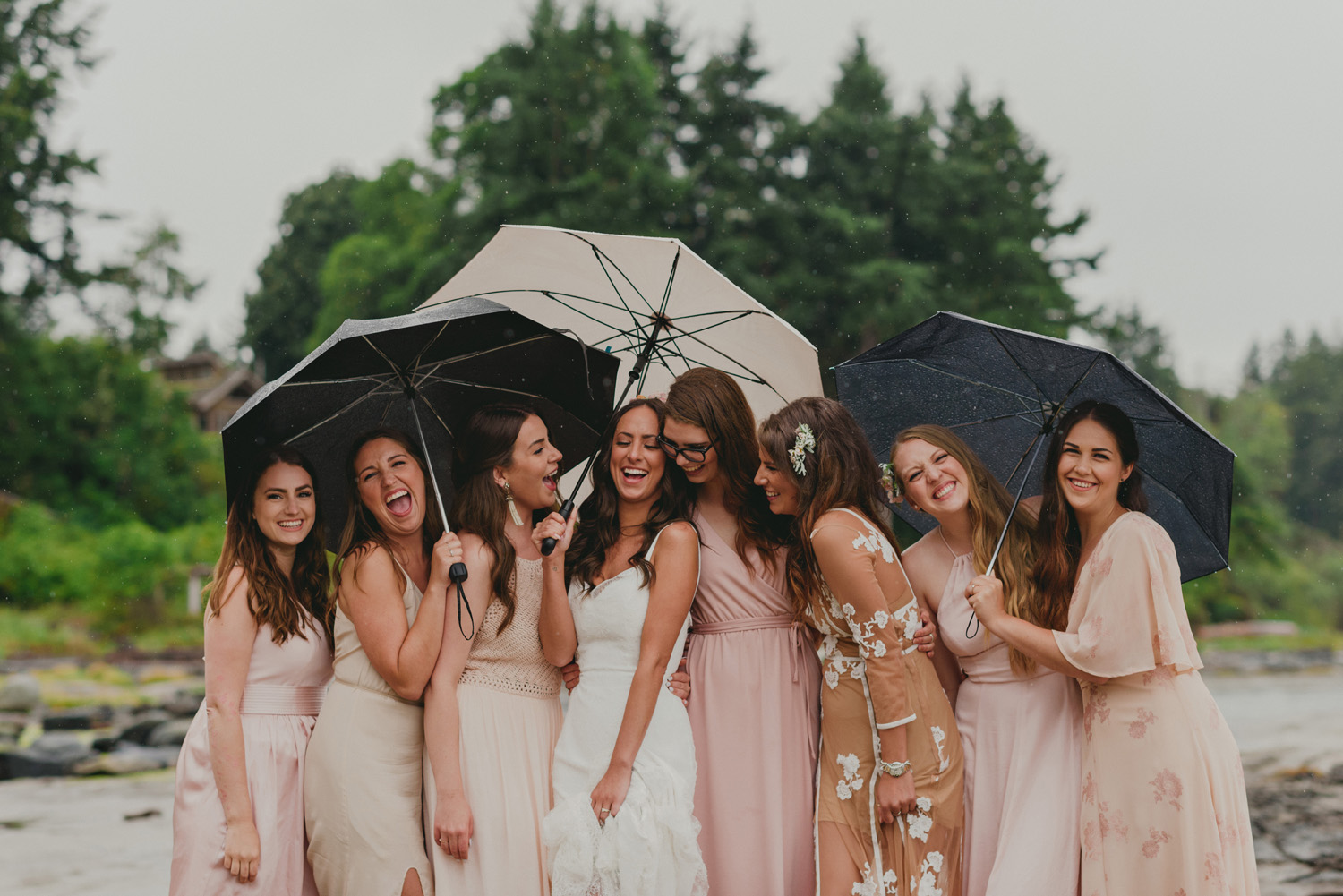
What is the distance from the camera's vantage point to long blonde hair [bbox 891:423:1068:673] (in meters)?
4.23

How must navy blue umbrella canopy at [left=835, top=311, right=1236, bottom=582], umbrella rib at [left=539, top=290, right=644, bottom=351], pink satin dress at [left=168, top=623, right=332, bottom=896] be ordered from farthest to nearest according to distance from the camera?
umbrella rib at [left=539, top=290, right=644, bottom=351], navy blue umbrella canopy at [left=835, top=311, right=1236, bottom=582], pink satin dress at [left=168, top=623, right=332, bottom=896]

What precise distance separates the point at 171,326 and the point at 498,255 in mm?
40081

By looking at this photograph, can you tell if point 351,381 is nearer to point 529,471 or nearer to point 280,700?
point 529,471

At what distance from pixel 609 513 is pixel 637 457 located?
0.26 m

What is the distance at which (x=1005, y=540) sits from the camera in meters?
4.38

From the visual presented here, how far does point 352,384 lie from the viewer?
14.0 ft

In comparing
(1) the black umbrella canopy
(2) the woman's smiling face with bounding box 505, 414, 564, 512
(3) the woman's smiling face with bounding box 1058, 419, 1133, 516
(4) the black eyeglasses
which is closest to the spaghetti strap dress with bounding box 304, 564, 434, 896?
(2) the woman's smiling face with bounding box 505, 414, 564, 512

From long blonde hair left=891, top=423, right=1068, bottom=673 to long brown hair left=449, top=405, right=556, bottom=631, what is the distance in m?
1.61

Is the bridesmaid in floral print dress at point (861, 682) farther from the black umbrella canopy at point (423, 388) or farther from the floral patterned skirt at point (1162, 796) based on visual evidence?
the black umbrella canopy at point (423, 388)

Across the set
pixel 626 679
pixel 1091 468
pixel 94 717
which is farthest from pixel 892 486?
pixel 94 717

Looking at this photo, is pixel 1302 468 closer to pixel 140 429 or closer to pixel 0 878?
pixel 140 429

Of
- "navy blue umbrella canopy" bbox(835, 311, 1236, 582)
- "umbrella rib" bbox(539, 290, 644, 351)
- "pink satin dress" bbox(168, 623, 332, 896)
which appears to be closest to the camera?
"pink satin dress" bbox(168, 623, 332, 896)

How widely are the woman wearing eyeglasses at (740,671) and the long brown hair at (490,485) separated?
620 millimetres

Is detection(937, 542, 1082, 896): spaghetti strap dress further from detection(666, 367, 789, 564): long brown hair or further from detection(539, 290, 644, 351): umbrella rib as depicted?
detection(539, 290, 644, 351): umbrella rib
